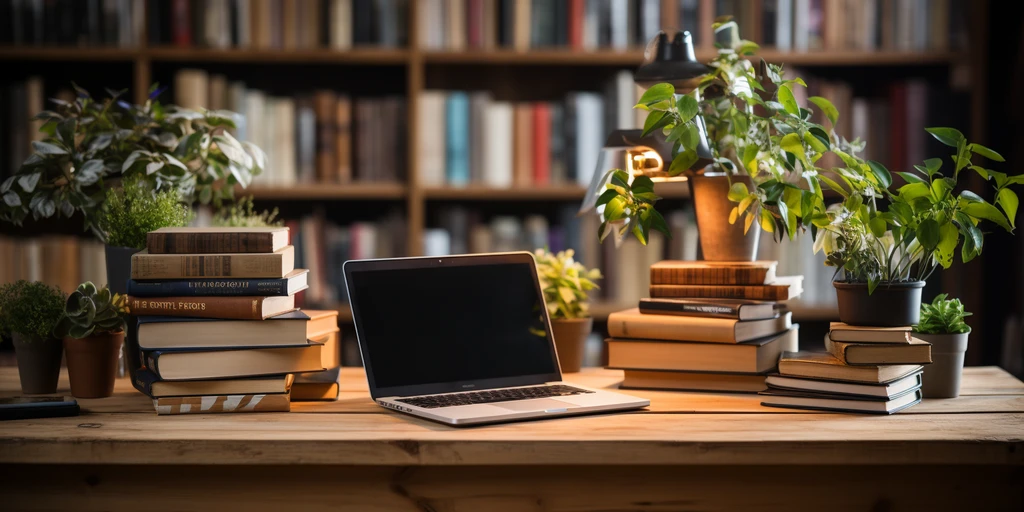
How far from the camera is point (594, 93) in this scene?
9.70 ft

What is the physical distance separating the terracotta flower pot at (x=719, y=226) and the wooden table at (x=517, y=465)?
0.35m

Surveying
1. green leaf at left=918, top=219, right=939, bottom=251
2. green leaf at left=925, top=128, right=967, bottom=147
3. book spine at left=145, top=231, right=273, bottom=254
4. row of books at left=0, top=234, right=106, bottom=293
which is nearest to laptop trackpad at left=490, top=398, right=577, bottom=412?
book spine at left=145, top=231, right=273, bottom=254

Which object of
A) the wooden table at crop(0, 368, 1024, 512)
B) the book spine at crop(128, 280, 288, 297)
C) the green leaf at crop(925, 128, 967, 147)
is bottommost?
the wooden table at crop(0, 368, 1024, 512)

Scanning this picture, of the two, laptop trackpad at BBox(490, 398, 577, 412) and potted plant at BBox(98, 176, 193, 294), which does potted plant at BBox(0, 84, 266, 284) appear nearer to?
potted plant at BBox(98, 176, 193, 294)

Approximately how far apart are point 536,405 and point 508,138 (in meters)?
1.55

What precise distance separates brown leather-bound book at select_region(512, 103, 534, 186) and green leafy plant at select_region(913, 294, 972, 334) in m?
1.48

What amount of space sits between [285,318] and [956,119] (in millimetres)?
2096

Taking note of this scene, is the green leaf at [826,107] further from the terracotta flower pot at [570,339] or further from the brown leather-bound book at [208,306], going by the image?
the brown leather-bound book at [208,306]

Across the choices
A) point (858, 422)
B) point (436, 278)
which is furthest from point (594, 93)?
point (858, 422)

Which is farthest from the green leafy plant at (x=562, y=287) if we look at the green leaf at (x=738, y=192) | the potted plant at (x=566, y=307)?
the green leaf at (x=738, y=192)

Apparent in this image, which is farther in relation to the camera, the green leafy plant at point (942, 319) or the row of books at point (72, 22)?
the row of books at point (72, 22)

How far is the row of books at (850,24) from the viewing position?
265cm

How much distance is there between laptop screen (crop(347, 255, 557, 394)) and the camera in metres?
1.33

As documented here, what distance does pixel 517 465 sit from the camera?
3.76ft
